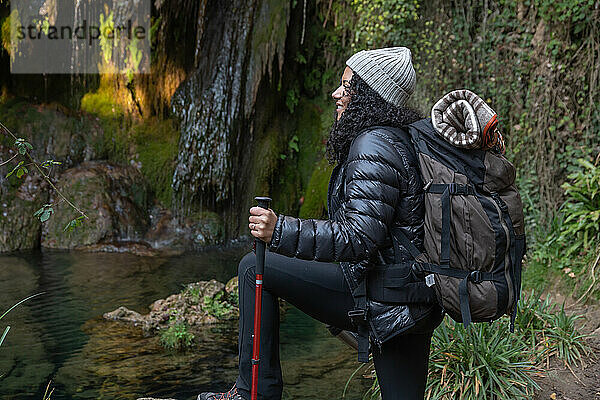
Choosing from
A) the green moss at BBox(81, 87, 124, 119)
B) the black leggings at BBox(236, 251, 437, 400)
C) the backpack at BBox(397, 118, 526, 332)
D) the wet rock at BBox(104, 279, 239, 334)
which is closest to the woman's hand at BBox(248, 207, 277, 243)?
the black leggings at BBox(236, 251, 437, 400)

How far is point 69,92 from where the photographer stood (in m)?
11.1

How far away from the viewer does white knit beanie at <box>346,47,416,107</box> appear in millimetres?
2395

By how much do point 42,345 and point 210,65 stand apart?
602 cm

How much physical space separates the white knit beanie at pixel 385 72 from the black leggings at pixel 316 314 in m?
0.74

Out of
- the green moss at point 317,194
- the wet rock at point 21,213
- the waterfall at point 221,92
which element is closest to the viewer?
the wet rock at point 21,213

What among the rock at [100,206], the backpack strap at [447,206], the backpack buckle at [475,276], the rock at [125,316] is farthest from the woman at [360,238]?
the rock at [100,206]

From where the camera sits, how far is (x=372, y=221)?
212 centimetres

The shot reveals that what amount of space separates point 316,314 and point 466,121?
0.98 metres

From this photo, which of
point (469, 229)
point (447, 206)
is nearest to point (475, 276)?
point (469, 229)

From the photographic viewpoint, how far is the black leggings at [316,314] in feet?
7.86

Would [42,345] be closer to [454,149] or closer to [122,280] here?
[122,280]

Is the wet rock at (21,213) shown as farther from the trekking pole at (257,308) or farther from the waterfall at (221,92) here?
the trekking pole at (257,308)

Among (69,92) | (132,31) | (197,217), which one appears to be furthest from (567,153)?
(69,92)

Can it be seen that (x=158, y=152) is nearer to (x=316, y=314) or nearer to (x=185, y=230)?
(x=185, y=230)
